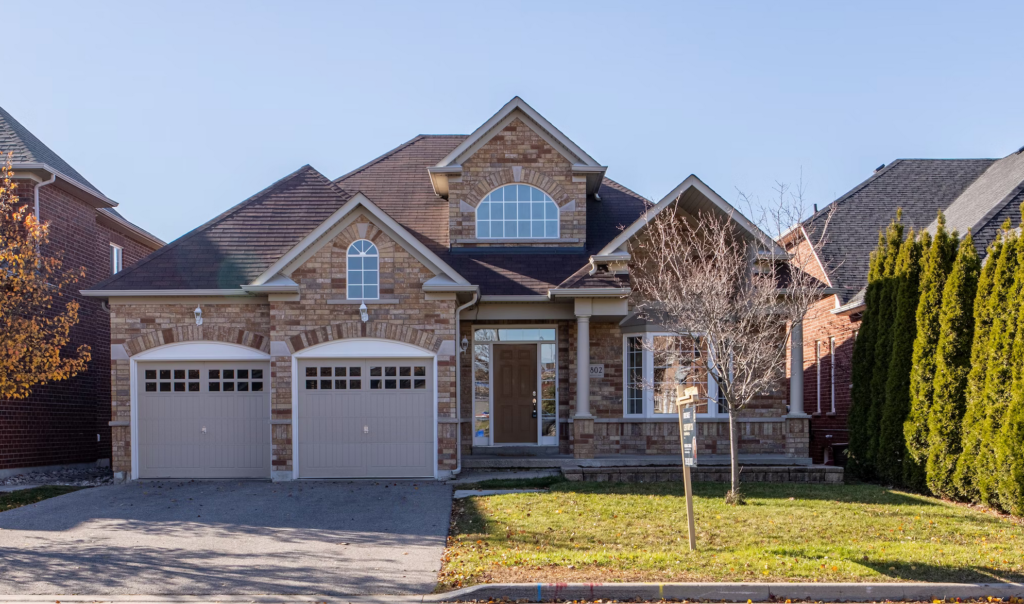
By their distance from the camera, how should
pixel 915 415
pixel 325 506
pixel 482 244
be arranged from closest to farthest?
pixel 325 506 < pixel 915 415 < pixel 482 244

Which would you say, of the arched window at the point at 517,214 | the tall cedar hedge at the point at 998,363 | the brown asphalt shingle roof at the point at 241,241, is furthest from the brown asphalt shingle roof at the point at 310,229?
the tall cedar hedge at the point at 998,363

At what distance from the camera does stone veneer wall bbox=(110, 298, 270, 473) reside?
1547 cm

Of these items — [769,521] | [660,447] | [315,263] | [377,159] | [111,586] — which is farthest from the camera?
[377,159]

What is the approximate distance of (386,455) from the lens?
1502cm

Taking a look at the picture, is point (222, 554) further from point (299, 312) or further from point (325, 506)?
point (299, 312)

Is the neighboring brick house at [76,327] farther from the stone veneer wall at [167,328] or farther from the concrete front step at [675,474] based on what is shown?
the concrete front step at [675,474]

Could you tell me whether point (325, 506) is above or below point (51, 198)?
below

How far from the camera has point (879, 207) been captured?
2173 cm

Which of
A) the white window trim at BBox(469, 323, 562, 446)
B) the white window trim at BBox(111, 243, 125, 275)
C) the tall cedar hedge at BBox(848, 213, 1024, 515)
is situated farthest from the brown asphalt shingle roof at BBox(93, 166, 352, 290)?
Answer: the tall cedar hedge at BBox(848, 213, 1024, 515)

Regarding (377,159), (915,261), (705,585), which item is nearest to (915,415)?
(915,261)

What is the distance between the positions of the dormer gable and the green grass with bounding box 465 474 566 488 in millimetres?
5184

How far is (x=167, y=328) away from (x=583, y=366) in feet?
24.5

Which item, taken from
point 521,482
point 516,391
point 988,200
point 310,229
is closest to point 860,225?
point 988,200

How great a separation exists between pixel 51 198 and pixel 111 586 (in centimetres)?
1228
